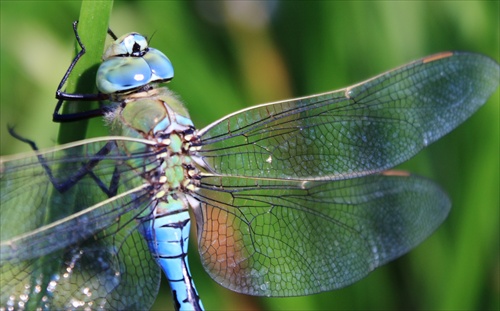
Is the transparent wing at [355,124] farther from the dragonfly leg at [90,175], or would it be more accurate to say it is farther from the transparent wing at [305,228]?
the dragonfly leg at [90,175]

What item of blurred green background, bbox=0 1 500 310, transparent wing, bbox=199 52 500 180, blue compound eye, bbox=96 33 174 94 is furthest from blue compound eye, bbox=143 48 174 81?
blurred green background, bbox=0 1 500 310

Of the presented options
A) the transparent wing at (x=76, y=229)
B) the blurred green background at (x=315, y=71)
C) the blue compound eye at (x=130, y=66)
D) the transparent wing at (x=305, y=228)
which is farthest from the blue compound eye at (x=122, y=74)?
the blurred green background at (x=315, y=71)

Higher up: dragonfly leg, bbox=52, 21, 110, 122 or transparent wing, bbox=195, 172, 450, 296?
dragonfly leg, bbox=52, 21, 110, 122

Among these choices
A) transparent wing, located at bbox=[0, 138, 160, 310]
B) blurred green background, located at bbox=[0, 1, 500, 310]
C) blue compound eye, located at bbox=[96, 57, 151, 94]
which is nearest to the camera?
transparent wing, located at bbox=[0, 138, 160, 310]

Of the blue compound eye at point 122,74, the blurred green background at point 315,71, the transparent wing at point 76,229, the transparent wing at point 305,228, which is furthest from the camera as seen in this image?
the blurred green background at point 315,71

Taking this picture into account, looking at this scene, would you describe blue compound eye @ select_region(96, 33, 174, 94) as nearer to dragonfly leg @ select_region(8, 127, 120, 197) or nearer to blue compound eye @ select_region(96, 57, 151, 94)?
blue compound eye @ select_region(96, 57, 151, 94)

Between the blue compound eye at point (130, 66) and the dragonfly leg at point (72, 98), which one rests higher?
the blue compound eye at point (130, 66)

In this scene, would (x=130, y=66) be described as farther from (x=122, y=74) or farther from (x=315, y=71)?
(x=315, y=71)
